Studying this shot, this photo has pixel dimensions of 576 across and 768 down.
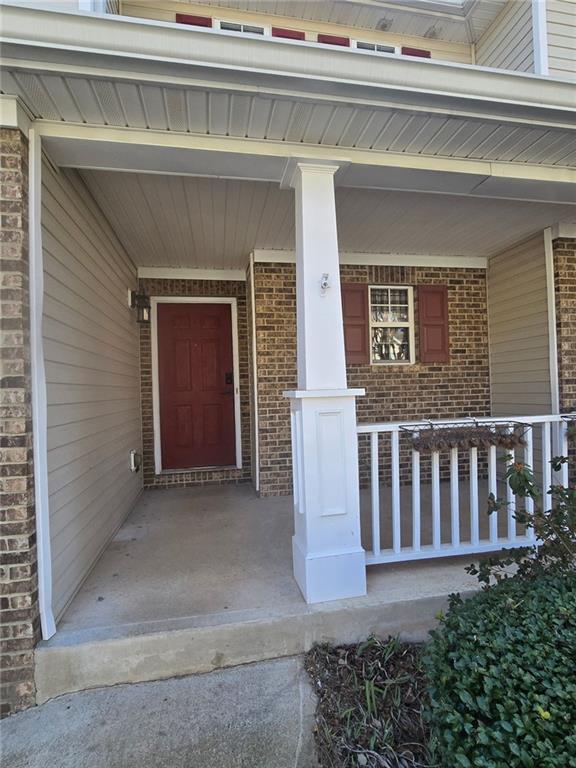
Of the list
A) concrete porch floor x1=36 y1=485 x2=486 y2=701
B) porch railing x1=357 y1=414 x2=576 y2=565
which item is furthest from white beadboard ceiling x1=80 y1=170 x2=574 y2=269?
concrete porch floor x1=36 y1=485 x2=486 y2=701

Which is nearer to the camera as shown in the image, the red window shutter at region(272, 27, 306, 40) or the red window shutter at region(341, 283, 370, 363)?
the red window shutter at region(272, 27, 306, 40)

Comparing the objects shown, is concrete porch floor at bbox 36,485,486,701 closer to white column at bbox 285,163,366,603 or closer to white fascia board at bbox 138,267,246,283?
white column at bbox 285,163,366,603

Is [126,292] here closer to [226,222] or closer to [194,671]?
[226,222]

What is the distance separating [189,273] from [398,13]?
10.7 ft

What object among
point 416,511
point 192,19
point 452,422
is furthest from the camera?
point 192,19

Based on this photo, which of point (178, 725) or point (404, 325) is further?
point (404, 325)

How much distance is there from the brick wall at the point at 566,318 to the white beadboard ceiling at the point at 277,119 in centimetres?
170

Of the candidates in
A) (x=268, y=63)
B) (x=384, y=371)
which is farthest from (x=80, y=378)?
(x=384, y=371)

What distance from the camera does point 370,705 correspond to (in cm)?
169

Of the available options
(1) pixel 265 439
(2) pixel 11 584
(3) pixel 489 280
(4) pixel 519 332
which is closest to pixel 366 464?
(1) pixel 265 439

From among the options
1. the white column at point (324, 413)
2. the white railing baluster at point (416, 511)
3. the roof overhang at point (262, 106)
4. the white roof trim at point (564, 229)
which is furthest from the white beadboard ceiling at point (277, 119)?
the white railing baluster at point (416, 511)

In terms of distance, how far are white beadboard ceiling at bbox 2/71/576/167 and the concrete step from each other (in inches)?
97.6

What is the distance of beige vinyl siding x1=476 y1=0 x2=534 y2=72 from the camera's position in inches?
137

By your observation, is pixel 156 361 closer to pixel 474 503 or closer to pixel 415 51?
pixel 474 503
